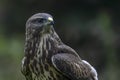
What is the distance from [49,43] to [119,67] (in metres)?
7.13

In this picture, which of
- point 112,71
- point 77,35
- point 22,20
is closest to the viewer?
point 112,71

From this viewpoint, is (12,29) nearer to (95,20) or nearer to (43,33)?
(95,20)

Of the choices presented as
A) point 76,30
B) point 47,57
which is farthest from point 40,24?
point 76,30

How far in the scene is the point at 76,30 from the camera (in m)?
21.7

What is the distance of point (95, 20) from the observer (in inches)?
872

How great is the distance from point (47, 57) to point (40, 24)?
1.38 ft

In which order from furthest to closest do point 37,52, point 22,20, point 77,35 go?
point 22,20, point 77,35, point 37,52

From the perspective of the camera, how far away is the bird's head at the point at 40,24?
44.1 feet

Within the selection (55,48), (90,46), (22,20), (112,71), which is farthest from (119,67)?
(55,48)

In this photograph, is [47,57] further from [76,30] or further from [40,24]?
[76,30]

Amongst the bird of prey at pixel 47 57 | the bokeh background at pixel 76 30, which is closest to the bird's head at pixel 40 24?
the bird of prey at pixel 47 57

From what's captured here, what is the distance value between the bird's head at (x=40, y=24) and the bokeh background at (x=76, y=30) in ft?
21.4

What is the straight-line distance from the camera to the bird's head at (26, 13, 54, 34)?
1345 centimetres

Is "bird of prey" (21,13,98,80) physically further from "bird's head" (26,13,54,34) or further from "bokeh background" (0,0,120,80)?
"bokeh background" (0,0,120,80)
